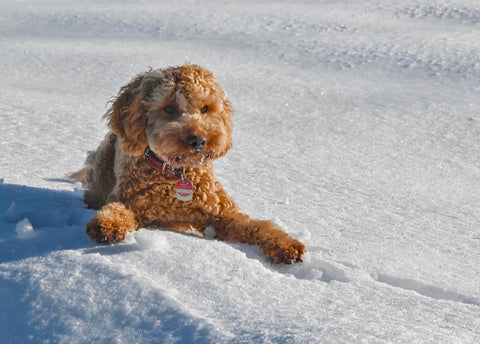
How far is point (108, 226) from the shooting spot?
3.04 meters

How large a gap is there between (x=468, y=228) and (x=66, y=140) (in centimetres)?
373

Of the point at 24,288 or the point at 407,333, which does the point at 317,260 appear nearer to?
the point at 407,333

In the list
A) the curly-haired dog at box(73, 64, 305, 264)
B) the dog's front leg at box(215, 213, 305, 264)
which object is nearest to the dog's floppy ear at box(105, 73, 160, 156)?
the curly-haired dog at box(73, 64, 305, 264)

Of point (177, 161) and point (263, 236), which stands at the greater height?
point (177, 161)

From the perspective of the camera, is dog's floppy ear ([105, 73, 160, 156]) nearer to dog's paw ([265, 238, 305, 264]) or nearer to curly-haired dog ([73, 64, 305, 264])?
curly-haired dog ([73, 64, 305, 264])

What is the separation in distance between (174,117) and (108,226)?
0.79 meters

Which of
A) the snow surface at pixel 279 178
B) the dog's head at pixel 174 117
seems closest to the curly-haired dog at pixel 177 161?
the dog's head at pixel 174 117

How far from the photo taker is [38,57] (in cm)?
968

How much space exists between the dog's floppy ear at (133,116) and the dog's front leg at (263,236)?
2.21 feet

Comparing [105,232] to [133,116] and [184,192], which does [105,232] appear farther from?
[133,116]

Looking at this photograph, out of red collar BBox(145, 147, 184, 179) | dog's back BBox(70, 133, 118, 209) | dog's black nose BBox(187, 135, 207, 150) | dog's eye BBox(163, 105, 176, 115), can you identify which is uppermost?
dog's eye BBox(163, 105, 176, 115)

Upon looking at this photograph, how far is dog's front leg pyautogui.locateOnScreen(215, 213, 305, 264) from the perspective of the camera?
10.7 ft

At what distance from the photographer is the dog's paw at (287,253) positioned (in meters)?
3.25

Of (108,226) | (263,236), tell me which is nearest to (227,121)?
(263,236)
